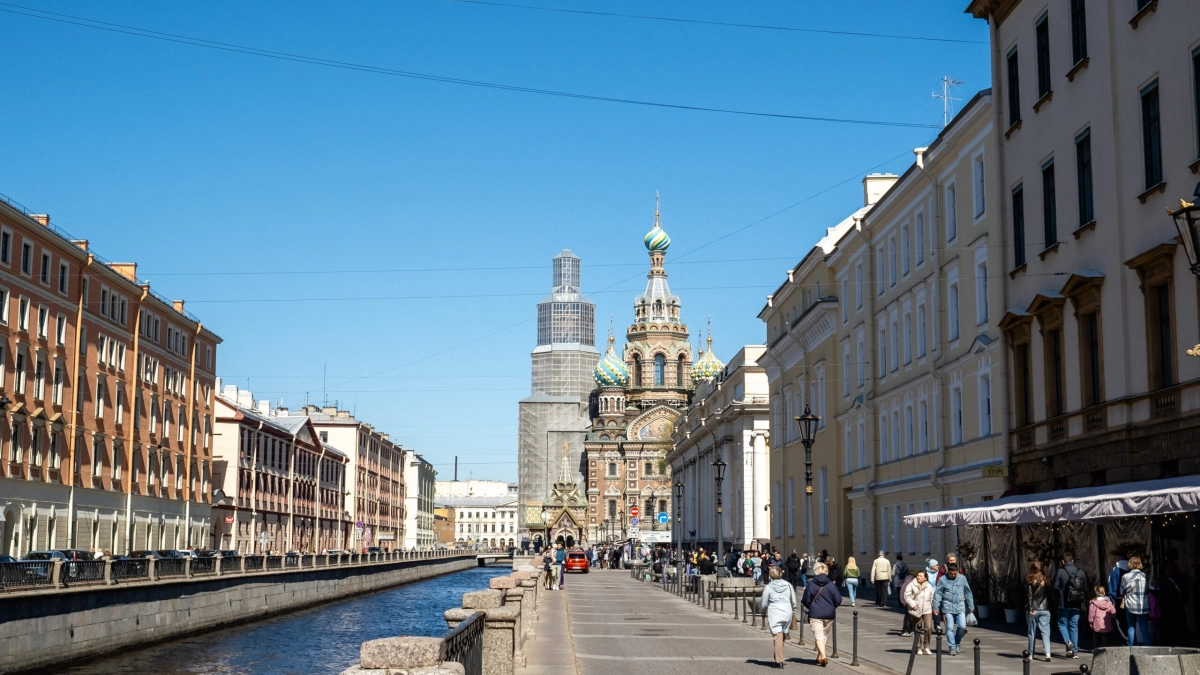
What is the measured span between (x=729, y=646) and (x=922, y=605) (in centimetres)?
387

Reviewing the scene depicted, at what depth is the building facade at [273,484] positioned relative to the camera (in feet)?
278

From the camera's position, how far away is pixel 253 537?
89.0 meters

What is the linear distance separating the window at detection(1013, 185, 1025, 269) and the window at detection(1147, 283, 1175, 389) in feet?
22.6

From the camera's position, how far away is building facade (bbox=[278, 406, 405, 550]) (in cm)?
12338

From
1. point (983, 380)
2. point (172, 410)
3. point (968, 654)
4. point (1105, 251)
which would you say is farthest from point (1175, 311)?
point (172, 410)

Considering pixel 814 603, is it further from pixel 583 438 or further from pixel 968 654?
pixel 583 438

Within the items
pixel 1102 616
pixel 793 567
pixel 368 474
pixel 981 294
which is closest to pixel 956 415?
pixel 981 294

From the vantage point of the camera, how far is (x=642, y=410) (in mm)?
165125

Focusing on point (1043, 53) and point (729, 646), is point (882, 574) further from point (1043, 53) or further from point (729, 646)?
point (1043, 53)

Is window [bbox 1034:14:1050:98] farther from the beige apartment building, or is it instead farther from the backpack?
the backpack

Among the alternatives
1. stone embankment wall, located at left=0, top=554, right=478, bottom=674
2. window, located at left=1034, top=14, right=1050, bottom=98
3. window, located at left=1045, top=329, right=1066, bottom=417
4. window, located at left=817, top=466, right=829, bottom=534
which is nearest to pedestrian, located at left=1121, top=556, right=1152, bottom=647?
window, located at left=1045, top=329, right=1066, bottom=417

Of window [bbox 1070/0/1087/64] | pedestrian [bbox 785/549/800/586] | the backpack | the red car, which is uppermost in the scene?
window [bbox 1070/0/1087/64]

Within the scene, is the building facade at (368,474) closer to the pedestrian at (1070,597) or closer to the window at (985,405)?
the window at (985,405)

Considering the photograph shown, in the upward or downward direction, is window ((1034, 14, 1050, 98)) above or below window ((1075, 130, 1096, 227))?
above
